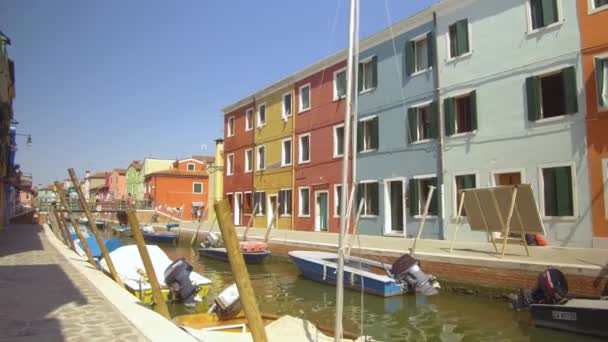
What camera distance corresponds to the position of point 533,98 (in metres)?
14.1

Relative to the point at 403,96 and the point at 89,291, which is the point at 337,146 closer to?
the point at 403,96

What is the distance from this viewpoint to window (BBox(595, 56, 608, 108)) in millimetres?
12570

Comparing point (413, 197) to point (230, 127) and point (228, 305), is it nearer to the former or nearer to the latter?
point (228, 305)

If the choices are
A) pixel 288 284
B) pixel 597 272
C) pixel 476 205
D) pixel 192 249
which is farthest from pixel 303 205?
pixel 597 272

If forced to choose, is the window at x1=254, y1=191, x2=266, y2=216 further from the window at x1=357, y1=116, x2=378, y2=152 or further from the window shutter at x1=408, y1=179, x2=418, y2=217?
the window shutter at x1=408, y1=179, x2=418, y2=217

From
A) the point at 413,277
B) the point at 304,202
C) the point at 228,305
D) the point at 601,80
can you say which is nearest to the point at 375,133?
the point at 304,202

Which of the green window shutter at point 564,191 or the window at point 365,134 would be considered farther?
the window at point 365,134

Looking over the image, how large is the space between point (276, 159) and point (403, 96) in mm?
10218

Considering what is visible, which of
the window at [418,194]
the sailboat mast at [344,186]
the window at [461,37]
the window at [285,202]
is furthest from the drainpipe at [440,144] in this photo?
the sailboat mast at [344,186]

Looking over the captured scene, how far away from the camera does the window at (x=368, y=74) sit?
798 inches

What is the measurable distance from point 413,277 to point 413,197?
278 inches

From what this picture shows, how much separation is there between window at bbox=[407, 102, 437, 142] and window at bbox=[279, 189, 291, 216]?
9182mm

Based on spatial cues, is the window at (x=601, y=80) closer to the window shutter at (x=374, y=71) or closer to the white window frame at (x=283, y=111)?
the window shutter at (x=374, y=71)

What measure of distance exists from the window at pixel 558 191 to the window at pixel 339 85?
10475mm
